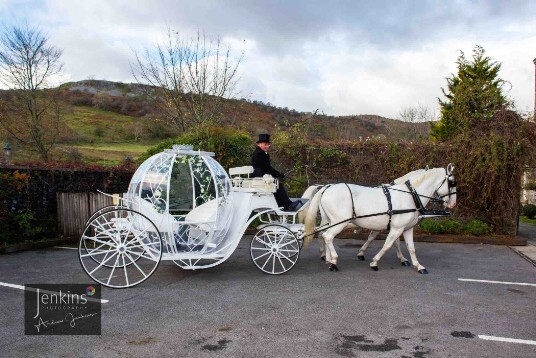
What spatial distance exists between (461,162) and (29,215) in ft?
34.0

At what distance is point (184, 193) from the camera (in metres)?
6.90

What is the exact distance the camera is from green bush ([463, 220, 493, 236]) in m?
10.1

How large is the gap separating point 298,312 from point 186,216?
8.62ft

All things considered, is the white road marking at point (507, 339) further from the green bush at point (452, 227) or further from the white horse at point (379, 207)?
the green bush at point (452, 227)

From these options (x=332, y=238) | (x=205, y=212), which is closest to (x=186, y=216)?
(x=205, y=212)

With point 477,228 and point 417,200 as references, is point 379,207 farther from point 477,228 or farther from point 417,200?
point 477,228

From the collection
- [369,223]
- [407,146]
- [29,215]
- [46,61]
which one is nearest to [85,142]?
[46,61]

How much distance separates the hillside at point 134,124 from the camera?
24903 millimetres

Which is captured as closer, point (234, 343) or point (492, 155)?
point (234, 343)

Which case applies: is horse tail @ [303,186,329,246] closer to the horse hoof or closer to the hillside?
the horse hoof

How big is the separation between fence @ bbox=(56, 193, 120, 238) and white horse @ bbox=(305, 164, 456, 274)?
225 inches

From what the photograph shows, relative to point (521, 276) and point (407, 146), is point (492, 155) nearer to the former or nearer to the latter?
point (407, 146)

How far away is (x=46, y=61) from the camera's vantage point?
2586 cm

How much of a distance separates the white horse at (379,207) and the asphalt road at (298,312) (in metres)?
0.58
